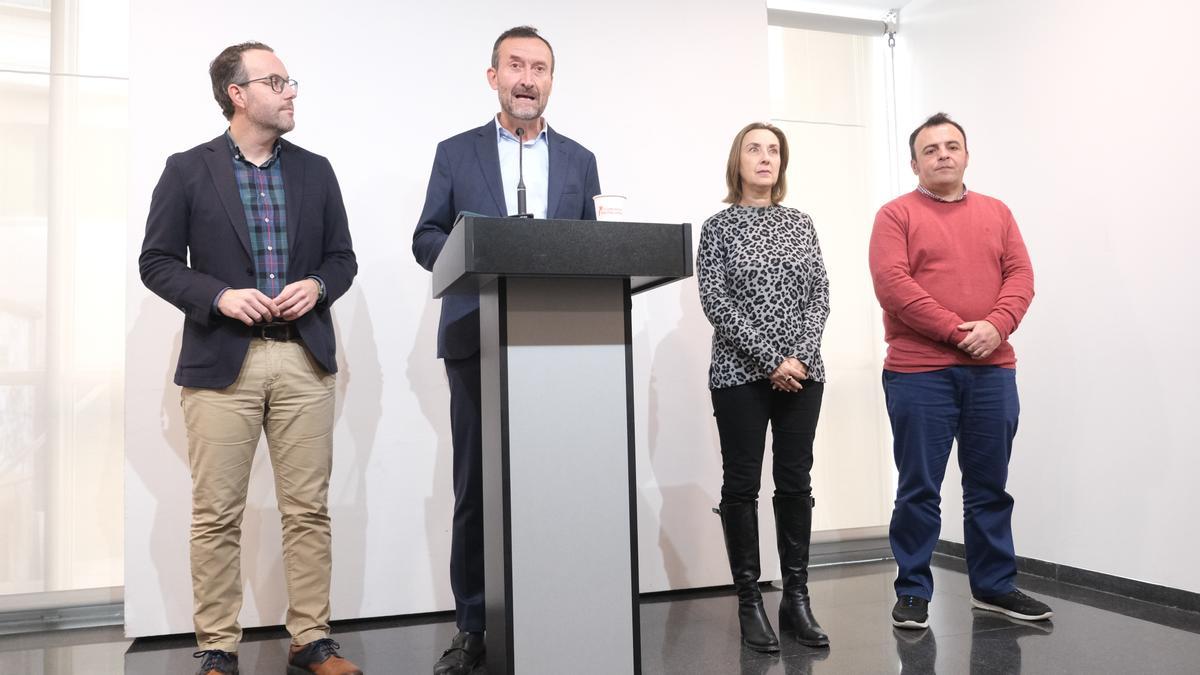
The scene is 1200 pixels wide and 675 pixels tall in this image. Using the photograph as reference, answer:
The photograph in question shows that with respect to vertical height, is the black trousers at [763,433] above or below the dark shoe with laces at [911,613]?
above

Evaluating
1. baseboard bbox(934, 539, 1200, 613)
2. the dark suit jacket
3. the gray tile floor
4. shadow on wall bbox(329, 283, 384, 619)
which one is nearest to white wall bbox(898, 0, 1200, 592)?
baseboard bbox(934, 539, 1200, 613)

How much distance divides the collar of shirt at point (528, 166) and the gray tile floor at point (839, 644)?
133 centimetres

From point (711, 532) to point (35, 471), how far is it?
2440mm

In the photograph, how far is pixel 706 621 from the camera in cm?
288

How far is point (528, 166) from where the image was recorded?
238 cm

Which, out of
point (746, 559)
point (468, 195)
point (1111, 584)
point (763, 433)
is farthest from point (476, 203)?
point (1111, 584)

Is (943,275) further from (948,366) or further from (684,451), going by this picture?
(684,451)

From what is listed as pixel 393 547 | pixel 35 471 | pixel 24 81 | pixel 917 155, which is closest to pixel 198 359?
pixel 393 547

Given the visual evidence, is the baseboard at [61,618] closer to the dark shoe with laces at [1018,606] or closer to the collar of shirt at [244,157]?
the collar of shirt at [244,157]

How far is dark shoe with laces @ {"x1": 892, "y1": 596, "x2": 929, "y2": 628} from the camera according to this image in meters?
2.65

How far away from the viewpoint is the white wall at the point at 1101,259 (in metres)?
2.88

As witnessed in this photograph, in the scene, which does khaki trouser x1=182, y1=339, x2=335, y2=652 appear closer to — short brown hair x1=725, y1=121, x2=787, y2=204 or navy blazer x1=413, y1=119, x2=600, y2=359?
navy blazer x1=413, y1=119, x2=600, y2=359

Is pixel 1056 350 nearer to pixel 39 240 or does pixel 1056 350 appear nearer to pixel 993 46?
pixel 993 46

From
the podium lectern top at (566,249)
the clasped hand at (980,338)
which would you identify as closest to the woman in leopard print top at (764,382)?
the clasped hand at (980,338)
